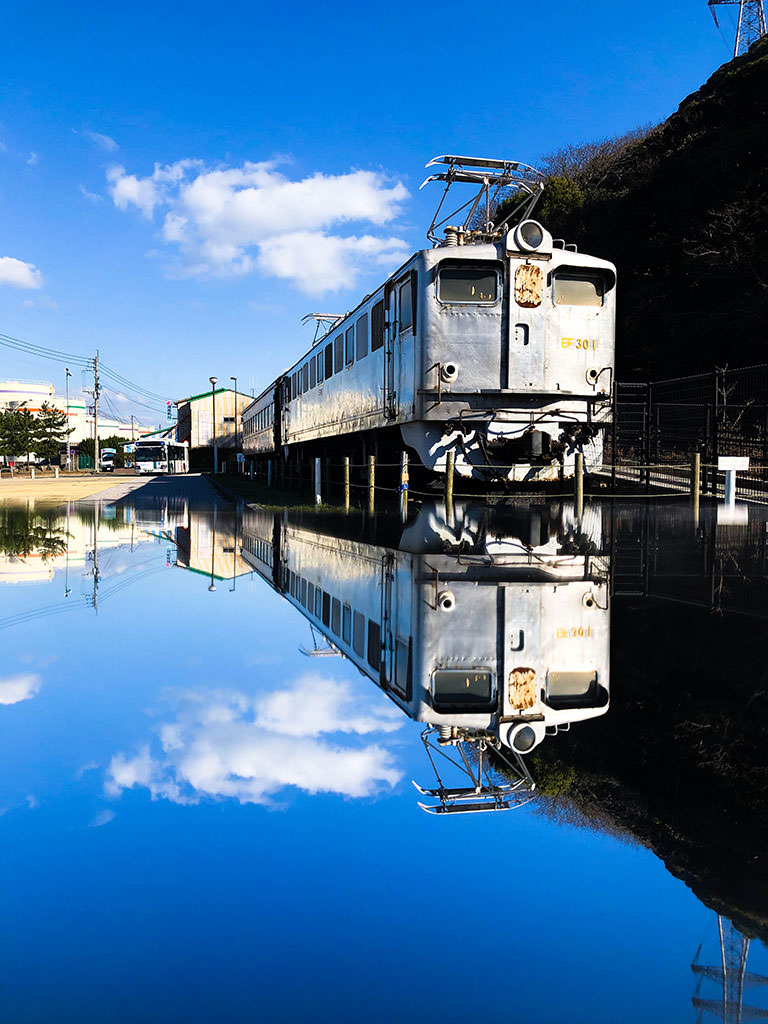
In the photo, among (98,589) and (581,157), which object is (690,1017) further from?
(581,157)

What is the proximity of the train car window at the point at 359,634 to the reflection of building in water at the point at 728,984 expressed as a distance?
2.62m

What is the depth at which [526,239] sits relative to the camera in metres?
13.0

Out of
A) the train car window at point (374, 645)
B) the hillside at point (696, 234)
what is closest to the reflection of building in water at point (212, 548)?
the train car window at point (374, 645)

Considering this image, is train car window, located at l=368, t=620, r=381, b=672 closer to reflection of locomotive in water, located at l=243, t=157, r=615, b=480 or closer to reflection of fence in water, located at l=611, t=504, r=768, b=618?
reflection of fence in water, located at l=611, t=504, r=768, b=618

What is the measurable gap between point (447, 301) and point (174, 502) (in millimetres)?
10403

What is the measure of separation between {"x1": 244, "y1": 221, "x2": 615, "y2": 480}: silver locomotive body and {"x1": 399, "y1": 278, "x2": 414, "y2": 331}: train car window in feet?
0.05

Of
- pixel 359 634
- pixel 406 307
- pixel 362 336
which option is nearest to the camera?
pixel 359 634

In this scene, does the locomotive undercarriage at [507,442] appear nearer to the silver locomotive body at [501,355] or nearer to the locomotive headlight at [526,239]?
the silver locomotive body at [501,355]

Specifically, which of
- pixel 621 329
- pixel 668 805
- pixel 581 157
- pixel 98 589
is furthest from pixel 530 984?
pixel 581 157

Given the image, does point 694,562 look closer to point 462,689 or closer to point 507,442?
point 462,689

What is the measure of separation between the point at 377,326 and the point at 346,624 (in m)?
10.8

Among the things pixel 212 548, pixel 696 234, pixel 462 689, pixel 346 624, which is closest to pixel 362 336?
pixel 212 548

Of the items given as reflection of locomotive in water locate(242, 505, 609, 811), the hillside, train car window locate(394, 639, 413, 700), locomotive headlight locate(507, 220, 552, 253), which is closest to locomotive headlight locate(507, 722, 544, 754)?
reflection of locomotive in water locate(242, 505, 609, 811)

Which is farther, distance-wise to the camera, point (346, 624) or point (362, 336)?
point (362, 336)
